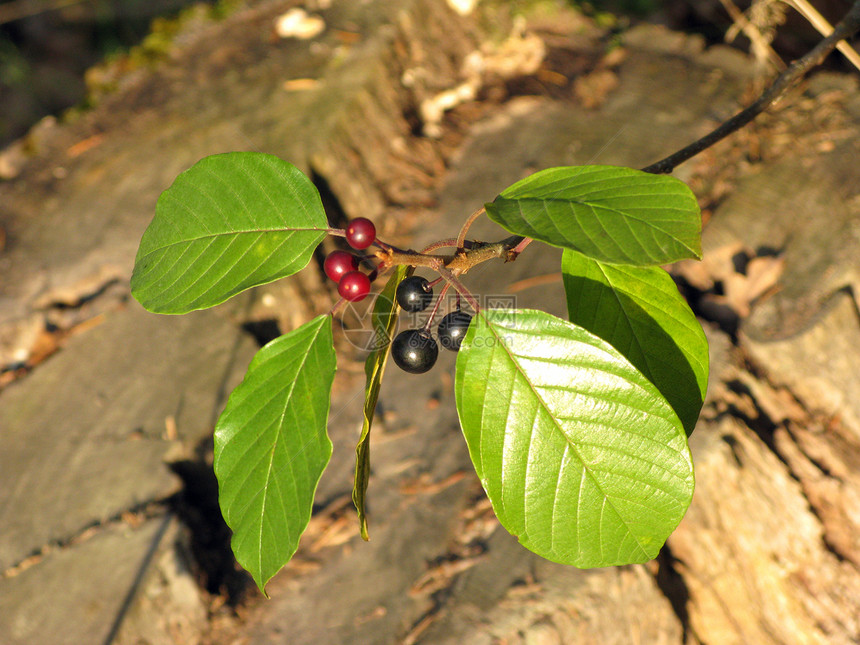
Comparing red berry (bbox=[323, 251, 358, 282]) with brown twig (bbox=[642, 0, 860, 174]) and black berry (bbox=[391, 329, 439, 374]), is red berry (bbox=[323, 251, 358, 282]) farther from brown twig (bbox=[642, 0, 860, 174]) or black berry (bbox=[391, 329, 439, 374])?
brown twig (bbox=[642, 0, 860, 174])

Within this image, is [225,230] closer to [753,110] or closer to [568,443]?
[568,443]

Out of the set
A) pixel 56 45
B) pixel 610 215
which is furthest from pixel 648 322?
pixel 56 45

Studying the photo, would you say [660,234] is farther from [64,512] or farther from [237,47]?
[237,47]

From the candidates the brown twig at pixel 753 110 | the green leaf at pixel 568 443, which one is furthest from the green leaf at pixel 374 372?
the brown twig at pixel 753 110

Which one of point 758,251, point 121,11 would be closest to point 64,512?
point 758,251

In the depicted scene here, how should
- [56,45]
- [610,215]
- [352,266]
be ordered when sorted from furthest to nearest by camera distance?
1. [56,45]
2. [352,266]
3. [610,215]

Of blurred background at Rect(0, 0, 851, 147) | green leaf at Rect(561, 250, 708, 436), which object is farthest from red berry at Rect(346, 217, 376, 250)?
blurred background at Rect(0, 0, 851, 147)

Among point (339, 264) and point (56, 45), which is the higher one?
point (339, 264)
